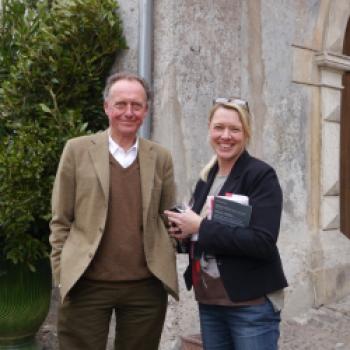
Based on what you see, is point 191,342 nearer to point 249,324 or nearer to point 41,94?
point 249,324

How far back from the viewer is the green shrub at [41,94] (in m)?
3.64

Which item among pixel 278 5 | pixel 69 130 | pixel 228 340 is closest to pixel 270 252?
pixel 228 340

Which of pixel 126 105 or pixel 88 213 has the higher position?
pixel 126 105

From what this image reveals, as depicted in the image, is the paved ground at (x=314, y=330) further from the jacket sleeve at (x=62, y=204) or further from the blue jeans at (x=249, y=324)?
the jacket sleeve at (x=62, y=204)

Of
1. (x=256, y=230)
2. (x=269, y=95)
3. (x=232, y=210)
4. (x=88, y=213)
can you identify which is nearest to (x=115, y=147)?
(x=88, y=213)

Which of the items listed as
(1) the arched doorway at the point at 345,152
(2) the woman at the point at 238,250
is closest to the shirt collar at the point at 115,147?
(2) the woman at the point at 238,250

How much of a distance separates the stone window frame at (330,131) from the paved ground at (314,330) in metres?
0.76

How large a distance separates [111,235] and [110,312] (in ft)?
1.30

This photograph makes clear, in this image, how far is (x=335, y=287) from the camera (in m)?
5.20

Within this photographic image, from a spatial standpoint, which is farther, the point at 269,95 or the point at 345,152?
the point at 345,152

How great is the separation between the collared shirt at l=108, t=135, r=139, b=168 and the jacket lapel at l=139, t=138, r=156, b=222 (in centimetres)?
4

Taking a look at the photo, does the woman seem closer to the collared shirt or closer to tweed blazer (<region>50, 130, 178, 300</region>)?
tweed blazer (<region>50, 130, 178, 300</region>)

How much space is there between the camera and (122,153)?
2.78m

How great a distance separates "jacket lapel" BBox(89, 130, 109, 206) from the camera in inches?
104
